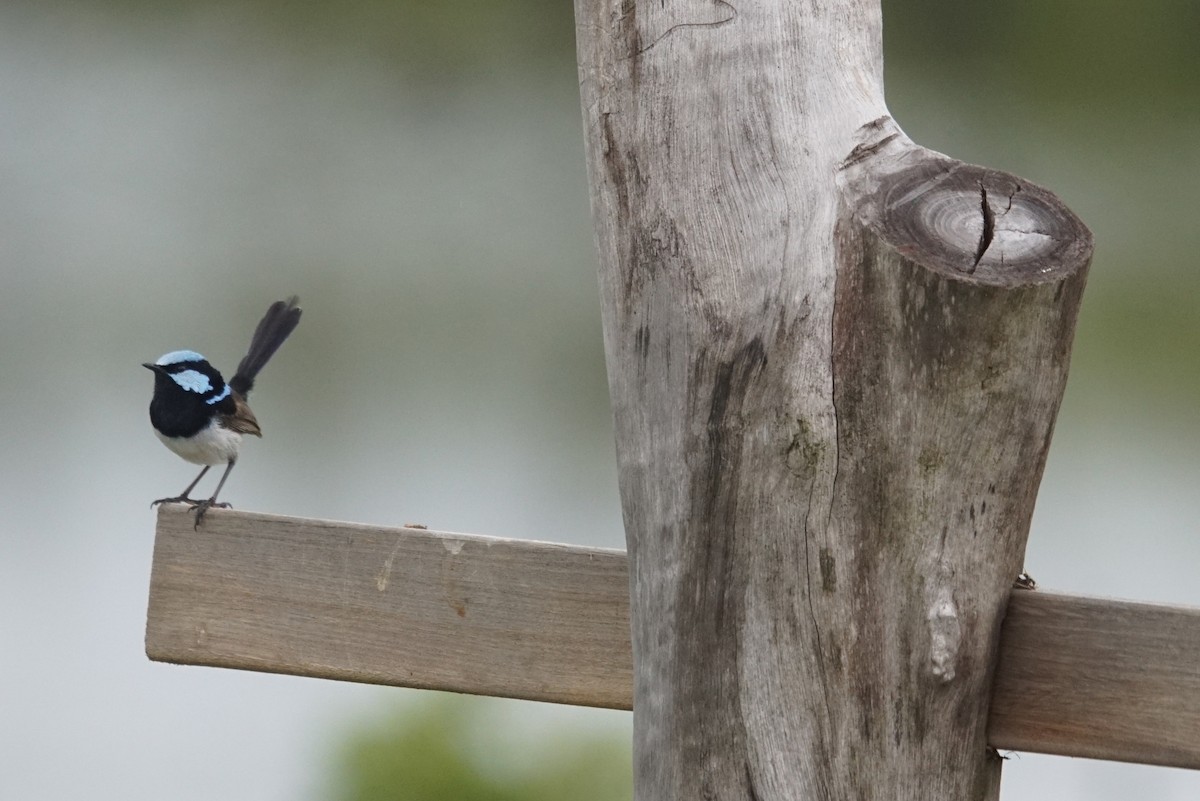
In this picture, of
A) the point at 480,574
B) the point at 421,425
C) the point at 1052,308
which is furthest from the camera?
the point at 421,425

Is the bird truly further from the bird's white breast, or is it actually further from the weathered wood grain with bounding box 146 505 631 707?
the weathered wood grain with bounding box 146 505 631 707

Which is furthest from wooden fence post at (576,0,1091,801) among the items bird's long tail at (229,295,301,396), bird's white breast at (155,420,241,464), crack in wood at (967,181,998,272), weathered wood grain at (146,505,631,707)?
bird's white breast at (155,420,241,464)

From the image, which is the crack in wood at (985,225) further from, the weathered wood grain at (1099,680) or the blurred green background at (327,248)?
the blurred green background at (327,248)

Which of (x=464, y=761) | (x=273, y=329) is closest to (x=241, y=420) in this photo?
(x=273, y=329)

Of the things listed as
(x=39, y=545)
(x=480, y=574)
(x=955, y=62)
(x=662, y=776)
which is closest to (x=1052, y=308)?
(x=662, y=776)

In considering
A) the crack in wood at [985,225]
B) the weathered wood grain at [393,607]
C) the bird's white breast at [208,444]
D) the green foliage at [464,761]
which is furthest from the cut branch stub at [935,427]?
the bird's white breast at [208,444]

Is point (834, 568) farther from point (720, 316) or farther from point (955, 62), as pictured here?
point (955, 62)
